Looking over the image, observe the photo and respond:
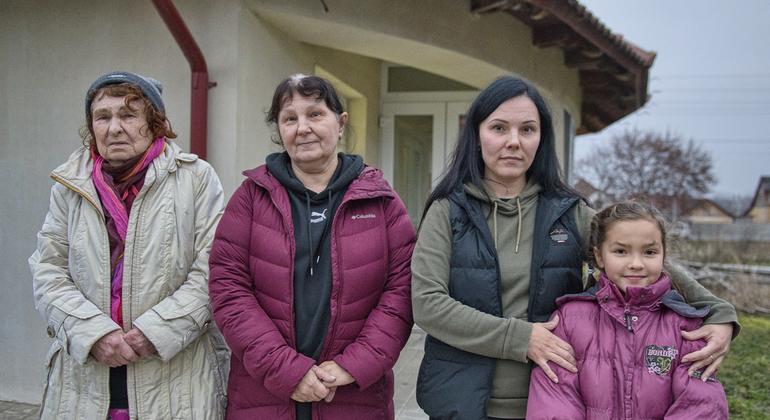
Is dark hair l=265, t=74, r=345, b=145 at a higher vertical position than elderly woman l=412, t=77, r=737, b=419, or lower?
higher

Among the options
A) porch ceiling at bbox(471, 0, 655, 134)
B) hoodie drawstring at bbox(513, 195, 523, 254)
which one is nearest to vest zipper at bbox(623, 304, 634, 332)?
hoodie drawstring at bbox(513, 195, 523, 254)

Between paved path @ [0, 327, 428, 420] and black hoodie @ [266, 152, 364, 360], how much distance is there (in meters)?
2.38

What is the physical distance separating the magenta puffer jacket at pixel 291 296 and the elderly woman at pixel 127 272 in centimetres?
18

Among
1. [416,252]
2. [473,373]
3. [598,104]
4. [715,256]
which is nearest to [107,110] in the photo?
[416,252]

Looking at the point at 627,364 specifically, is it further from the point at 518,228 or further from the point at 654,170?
the point at 654,170

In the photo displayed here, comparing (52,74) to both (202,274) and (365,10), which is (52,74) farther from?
(202,274)

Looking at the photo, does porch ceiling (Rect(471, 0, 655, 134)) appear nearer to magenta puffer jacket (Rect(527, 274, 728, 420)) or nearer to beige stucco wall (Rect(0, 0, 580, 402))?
beige stucco wall (Rect(0, 0, 580, 402))

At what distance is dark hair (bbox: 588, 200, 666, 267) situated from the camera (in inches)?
72.4

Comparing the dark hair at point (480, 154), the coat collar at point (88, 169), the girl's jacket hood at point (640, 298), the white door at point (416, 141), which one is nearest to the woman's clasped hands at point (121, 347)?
the coat collar at point (88, 169)

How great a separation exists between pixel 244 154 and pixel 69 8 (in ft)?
5.11

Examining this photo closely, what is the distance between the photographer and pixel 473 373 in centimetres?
180

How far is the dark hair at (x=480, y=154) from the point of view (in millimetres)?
1915

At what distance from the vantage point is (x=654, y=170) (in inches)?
1155

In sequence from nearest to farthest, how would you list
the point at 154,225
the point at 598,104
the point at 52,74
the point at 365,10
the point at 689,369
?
1. the point at 689,369
2. the point at 154,225
3. the point at 52,74
4. the point at 365,10
5. the point at 598,104
